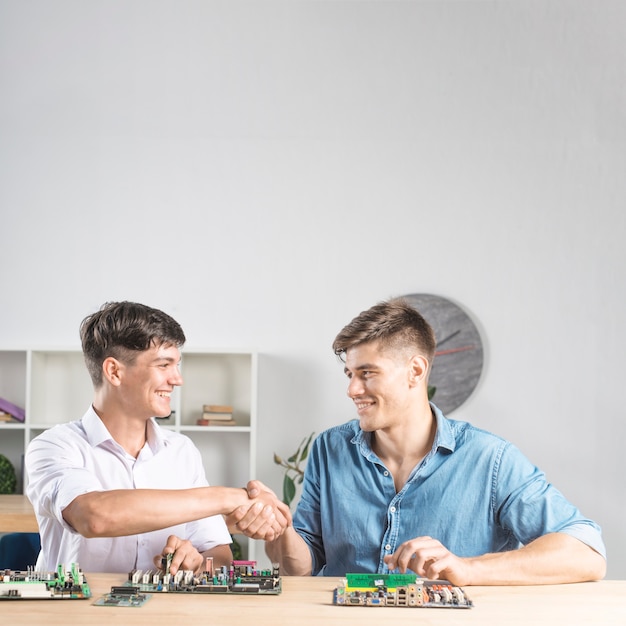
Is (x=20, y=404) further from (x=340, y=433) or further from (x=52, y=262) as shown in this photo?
(x=340, y=433)

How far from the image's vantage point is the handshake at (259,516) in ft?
6.32

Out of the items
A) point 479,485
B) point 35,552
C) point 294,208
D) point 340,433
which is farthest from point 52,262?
point 479,485

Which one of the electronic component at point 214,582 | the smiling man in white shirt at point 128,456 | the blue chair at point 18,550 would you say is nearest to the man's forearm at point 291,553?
the smiling man in white shirt at point 128,456

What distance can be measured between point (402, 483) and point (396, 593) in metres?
0.65

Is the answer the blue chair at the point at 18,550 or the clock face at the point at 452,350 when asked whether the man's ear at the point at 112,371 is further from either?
the clock face at the point at 452,350

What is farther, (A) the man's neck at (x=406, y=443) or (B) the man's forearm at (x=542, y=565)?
(A) the man's neck at (x=406, y=443)

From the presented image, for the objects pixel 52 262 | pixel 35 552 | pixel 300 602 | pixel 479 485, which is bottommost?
pixel 35 552

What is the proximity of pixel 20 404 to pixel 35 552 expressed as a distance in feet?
5.83

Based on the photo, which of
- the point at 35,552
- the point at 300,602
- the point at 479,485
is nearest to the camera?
the point at 300,602

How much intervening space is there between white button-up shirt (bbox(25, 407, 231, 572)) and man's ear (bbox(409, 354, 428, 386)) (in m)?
0.67

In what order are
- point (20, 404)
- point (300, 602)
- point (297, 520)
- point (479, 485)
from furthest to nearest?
point (20, 404), point (297, 520), point (479, 485), point (300, 602)

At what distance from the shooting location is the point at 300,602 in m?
1.61

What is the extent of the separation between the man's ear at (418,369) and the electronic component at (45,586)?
106 cm

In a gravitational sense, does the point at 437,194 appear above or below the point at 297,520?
above
